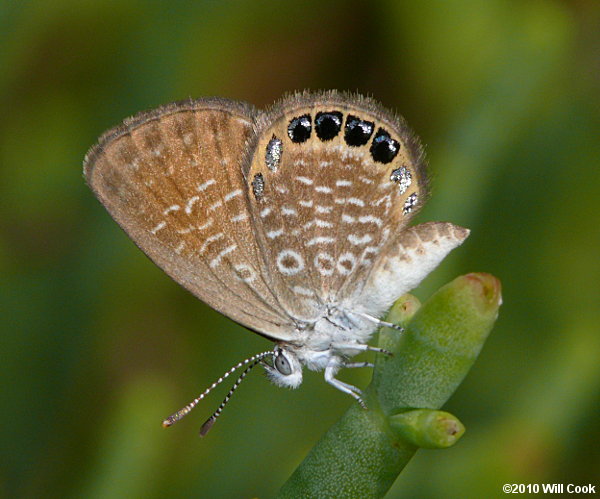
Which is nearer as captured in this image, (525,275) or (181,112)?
(181,112)

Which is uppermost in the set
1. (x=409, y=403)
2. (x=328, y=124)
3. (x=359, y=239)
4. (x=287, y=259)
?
(x=328, y=124)

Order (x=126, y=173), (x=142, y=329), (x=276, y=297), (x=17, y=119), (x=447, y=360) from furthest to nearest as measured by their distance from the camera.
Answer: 1. (x=17, y=119)
2. (x=142, y=329)
3. (x=276, y=297)
4. (x=126, y=173)
5. (x=447, y=360)

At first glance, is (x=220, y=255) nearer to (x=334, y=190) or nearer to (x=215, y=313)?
(x=334, y=190)

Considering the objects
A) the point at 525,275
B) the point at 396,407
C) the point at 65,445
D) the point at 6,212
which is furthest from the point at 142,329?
the point at 396,407

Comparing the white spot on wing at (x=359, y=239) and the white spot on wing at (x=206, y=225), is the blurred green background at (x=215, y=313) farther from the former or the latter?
the white spot on wing at (x=206, y=225)

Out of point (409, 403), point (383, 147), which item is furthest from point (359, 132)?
point (409, 403)

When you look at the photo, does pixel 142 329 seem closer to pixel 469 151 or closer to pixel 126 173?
pixel 126 173

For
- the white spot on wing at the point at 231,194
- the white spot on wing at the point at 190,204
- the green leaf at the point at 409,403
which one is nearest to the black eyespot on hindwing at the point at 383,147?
the white spot on wing at the point at 231,194
